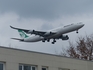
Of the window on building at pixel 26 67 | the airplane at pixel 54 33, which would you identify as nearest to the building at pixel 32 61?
the window on building at pixel 26 67

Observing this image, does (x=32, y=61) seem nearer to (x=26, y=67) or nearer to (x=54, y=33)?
(x=26, y=67)

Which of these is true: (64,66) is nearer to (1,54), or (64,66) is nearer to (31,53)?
(31,53)

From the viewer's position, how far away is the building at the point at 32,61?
72.8 feet

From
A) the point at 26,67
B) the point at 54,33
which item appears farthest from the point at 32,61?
the point at 54,33

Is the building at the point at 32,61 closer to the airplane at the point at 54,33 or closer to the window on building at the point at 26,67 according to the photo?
the window on building at the point at 26,67

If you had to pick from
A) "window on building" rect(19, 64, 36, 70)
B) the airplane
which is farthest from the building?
the airplane

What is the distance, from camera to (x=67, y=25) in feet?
145

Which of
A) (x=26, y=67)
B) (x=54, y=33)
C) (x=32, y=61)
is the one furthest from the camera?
(x=54, y=33)

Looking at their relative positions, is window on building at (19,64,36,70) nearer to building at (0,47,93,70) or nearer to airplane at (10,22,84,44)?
building at (0,47,93,70)

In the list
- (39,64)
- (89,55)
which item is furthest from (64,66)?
(89,55)

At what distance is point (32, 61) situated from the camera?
2428 cm

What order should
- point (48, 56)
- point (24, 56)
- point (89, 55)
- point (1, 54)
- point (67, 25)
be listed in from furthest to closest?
point (89, 55) → point (67, 25) → point (48, 56) → point (24, 56) → point (1, 54)

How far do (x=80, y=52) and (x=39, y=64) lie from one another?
34525 millimetres

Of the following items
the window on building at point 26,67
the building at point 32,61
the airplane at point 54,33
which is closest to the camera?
the building at point 32,61
